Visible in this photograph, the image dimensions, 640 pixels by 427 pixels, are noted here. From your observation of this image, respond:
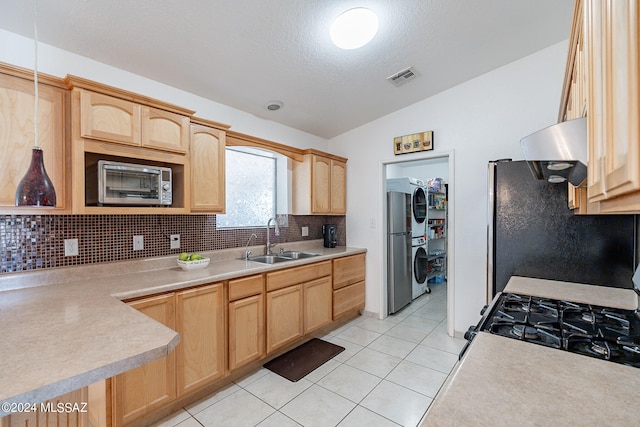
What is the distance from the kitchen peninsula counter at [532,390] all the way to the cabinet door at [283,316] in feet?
5.80

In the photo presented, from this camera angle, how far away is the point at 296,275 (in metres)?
2.67

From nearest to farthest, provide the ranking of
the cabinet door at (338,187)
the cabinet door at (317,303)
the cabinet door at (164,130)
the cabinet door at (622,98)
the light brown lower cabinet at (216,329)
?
the cabinet door at (622,98), the light brown lower cabinet at (216,329), the cabinet door at (164,130), the cabinet door at (317,303), the cabinet door at (338,187)

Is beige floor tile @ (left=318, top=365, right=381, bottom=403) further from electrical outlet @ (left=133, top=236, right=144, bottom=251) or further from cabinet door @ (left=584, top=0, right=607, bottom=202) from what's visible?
cabinet door @ (left=584, top=0, right=607, bottom=202)

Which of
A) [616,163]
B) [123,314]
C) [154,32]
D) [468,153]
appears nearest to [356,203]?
[468,153]

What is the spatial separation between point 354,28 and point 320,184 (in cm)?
172

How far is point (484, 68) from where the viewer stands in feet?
8.85

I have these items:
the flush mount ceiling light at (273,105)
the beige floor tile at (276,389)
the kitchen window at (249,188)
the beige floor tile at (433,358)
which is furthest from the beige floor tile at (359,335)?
the flush mount ceiling light at (273,105)

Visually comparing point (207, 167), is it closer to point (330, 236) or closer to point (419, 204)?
point (330, 236)

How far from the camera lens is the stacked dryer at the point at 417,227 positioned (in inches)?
159

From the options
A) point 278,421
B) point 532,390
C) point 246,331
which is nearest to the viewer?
point 532,390

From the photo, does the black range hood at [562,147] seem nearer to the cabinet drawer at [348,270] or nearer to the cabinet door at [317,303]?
the cabinet door at [317,303]

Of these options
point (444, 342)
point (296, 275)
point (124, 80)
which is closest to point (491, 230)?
point (444, 342)

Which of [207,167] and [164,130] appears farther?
[207,167]

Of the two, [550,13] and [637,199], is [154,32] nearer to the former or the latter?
[637,199]
